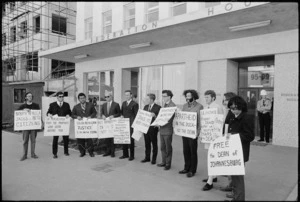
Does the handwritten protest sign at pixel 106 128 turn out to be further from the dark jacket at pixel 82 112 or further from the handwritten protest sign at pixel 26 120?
the handwritten protest sign at pixel 26 120

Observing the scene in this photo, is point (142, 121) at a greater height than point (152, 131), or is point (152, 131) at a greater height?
point (142, 121)

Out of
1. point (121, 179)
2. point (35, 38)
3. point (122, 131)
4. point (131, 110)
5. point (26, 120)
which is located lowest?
point (121, 179)

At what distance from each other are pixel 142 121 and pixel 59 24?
17.8m

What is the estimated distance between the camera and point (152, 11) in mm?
11672

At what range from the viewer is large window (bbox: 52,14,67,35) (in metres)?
20.2

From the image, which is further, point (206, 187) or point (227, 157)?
point (206, 187)

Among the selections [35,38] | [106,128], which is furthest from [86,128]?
[35,38]

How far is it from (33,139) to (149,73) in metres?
7.38

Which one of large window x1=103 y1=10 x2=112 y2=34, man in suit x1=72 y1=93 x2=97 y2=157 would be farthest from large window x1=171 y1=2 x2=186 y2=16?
man in suit x1=72 y1=93 x2=97 y2=157

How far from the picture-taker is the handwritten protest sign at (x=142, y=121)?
5730 millimetres

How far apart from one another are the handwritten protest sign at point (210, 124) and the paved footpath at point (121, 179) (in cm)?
90

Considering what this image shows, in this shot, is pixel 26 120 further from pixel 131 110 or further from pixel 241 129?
pixel 241 129

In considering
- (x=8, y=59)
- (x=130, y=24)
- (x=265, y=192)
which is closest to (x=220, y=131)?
(x=265, y=192)

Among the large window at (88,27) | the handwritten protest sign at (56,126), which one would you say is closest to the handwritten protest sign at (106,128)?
the handwritten protest sign at (56,126)
